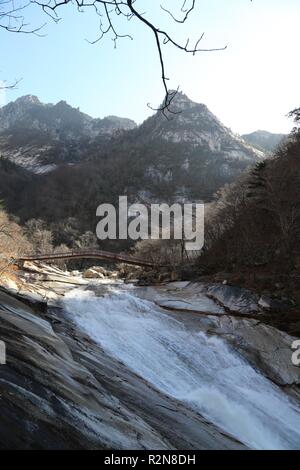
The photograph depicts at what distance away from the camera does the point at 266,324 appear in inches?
543

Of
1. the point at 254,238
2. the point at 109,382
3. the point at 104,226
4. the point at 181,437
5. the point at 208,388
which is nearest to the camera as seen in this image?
A: the point at 181,437

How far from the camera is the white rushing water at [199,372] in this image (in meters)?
9.06

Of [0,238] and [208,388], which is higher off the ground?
[0,238]

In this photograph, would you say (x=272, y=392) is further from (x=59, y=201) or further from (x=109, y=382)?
(x=59, y=201)

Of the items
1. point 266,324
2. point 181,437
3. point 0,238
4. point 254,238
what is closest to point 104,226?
point 0,238

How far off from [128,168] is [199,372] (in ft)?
428

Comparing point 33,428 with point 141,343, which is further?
point 141,343

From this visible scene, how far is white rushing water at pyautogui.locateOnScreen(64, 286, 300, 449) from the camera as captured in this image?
9.06m

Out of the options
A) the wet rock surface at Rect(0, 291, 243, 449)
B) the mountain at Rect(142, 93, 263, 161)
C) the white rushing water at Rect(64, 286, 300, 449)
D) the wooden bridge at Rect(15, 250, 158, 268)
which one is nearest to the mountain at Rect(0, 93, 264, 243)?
the mountain at Rect(142, 93, 263, 161)

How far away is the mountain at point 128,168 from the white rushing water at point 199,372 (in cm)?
6679

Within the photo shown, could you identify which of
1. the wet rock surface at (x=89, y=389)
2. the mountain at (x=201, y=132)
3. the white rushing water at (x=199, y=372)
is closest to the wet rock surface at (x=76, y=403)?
the wet rock surface at (x=89, y=389)

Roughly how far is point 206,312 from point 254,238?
716 centimetres

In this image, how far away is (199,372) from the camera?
1102cm

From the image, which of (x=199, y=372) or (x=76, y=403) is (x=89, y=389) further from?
(x=199, y=372)
